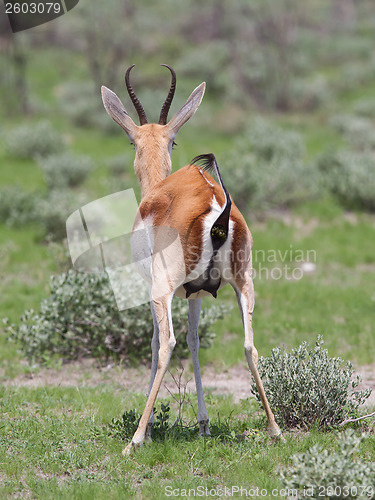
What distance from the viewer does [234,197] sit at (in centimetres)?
1353

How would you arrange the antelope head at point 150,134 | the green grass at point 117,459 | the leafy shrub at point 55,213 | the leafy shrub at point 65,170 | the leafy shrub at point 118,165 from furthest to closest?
the leafy shrub at point 118,165
the leafy shrub at point 65,170
the leafy shrub at point 55,213
the antelope head at point 150,134
the green grass at point 117,459

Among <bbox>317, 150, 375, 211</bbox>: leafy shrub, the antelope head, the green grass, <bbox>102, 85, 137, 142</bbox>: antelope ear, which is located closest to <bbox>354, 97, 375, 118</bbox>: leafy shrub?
Answer: <bbox>317, 150, 375, 211</bbox>: leafy shrub

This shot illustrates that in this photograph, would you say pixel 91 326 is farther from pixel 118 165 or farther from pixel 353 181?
pixel 118 165

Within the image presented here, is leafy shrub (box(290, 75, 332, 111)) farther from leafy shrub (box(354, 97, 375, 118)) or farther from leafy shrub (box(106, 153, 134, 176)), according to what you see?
leafy shrub (box(106, 153, 134, 176))

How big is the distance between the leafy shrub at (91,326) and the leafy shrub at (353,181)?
23.4 feet

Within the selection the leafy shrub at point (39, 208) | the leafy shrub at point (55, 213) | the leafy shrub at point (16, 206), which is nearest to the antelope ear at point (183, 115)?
the leafy shrub at point (55, 213)

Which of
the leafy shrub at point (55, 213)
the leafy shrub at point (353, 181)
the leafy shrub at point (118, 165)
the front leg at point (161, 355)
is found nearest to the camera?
the front leg at point (161, 355)

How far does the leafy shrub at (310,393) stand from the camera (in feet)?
17.3

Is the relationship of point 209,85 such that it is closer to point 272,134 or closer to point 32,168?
point 272,134

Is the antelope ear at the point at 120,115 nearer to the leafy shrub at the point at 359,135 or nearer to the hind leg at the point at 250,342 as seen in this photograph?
the hind leg at the point at 250,342

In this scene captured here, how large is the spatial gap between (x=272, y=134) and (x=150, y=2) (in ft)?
120

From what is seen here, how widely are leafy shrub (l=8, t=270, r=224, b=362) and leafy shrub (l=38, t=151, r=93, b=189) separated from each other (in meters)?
7.13

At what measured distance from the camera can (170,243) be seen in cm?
482

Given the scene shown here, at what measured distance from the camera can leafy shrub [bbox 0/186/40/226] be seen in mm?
13289
